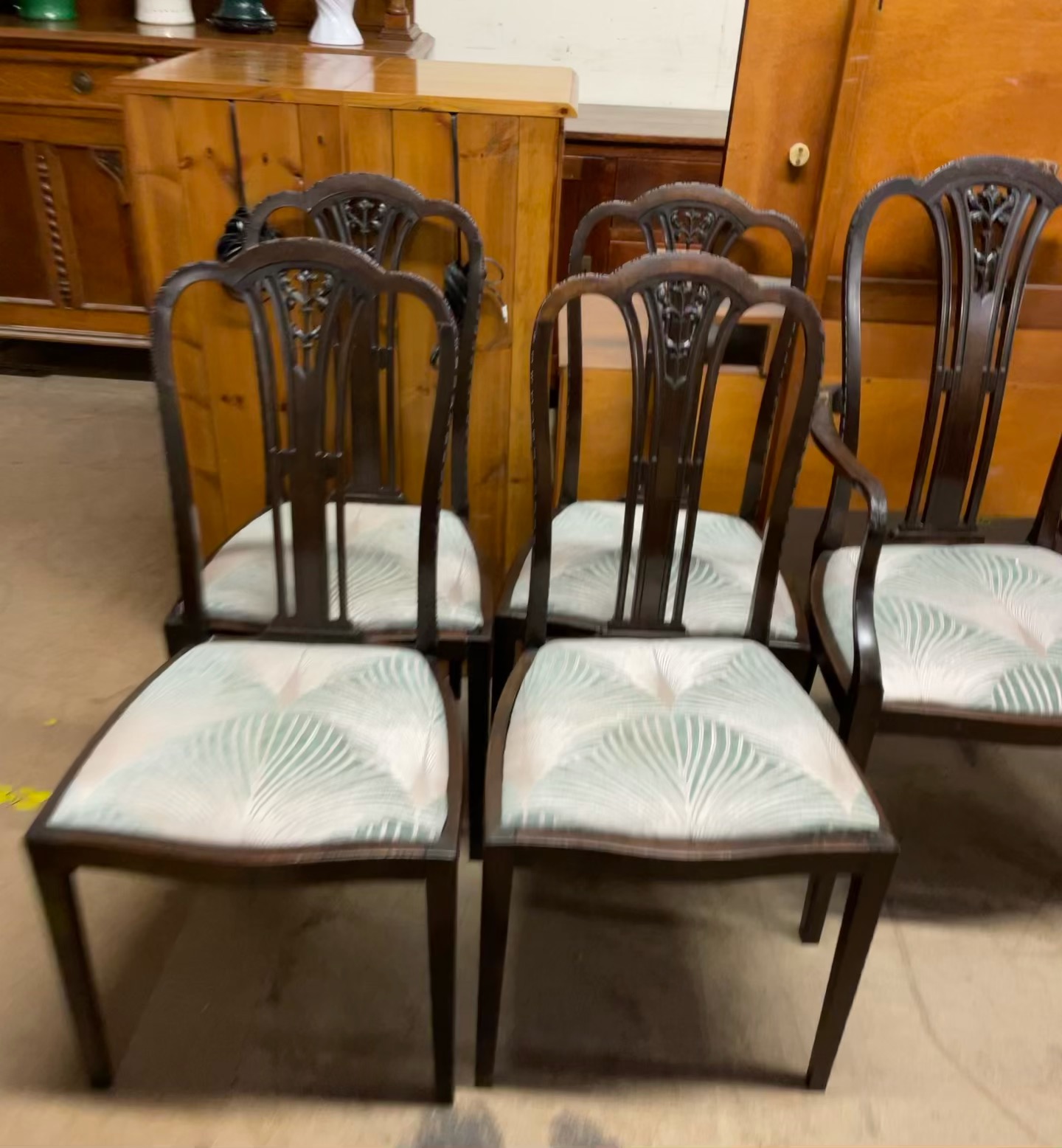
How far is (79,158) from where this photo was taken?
9.32 ft

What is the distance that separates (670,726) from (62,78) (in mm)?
2698

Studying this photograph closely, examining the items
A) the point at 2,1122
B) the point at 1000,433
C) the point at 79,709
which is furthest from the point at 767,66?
the point at 2,1122

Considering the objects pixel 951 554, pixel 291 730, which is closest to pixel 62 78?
pixel 291 730

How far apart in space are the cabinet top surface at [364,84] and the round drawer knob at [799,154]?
388 millimetres

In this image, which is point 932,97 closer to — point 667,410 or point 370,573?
point 667,410

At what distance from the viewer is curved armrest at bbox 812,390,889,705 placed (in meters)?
1.24

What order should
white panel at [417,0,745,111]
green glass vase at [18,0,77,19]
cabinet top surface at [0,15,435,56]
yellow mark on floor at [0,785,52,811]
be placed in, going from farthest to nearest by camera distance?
white panel at [417,0,745,111] → green glass vase at [18,0,77,19] → cabinet top surface at [0,15,435,56] → yellow mark on floor at [0,785,52,811]

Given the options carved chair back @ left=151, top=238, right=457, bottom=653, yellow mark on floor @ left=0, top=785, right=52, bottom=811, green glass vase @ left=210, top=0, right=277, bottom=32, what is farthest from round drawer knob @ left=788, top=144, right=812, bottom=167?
green glass vase @ left=210, top=0, right=277, bottom=32

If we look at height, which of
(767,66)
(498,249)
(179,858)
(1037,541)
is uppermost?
(767,66)

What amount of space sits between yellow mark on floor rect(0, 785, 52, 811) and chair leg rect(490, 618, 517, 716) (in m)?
0.82

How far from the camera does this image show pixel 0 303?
120 inches

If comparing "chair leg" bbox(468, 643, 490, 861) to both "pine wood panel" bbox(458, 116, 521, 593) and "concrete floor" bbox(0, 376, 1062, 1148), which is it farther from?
"pine wood panel" bbox(458, 116, 521, 593)

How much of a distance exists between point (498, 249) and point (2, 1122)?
58.4 inches

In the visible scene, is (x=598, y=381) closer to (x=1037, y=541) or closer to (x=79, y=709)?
(x=1037, y=541)
